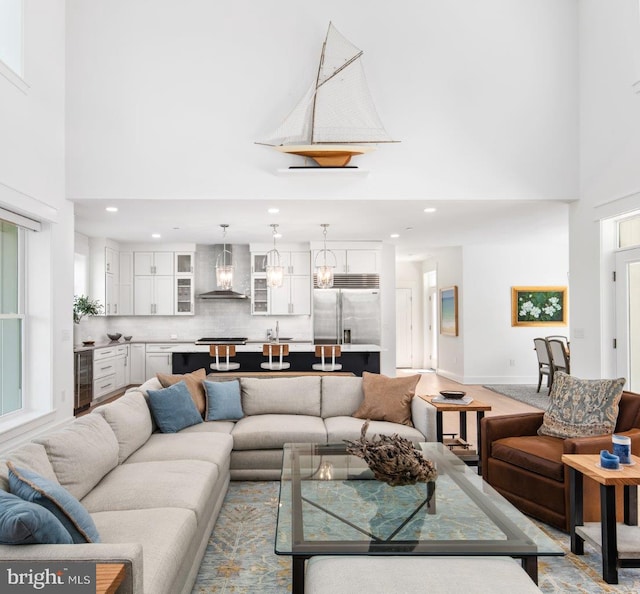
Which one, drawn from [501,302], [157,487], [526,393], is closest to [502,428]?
[157,487]

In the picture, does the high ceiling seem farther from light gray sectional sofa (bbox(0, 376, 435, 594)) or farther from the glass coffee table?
the glass coffee table

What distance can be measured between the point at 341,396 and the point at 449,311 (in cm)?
610

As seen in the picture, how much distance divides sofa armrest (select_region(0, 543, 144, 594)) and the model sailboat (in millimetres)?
4272

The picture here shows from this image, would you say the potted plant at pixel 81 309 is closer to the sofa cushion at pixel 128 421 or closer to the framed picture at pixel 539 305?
the sofa cushion at pixel 128 421

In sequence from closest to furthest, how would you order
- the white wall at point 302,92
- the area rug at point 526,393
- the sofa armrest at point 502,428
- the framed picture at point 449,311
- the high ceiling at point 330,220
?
the sofa armrest at point 502,428 < the white wall at point 302,92 < the high ceiling at point 330,220 < the area rug at point 526,393 < the framed picture at point 449,311

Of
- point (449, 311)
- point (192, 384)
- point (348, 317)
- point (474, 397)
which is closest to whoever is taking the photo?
A: point (192, 384)

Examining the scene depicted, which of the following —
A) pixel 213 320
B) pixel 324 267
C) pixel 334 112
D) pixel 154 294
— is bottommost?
pixel 213 320

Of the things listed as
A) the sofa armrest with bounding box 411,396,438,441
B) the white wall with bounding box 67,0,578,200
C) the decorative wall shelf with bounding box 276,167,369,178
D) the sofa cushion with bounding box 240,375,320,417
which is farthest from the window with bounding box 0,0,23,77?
the sofa armrest with bounding box 411,396,438,441

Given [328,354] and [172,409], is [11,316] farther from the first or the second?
[328,354]

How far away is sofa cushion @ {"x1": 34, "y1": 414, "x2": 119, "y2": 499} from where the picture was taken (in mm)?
2443

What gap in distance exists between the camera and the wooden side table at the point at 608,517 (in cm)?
252

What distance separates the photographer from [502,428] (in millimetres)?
3645

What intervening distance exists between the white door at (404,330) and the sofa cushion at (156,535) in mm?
9995

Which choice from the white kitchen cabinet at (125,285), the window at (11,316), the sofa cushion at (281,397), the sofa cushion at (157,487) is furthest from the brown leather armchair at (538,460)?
the white kitchen cabinet at (125,285)
